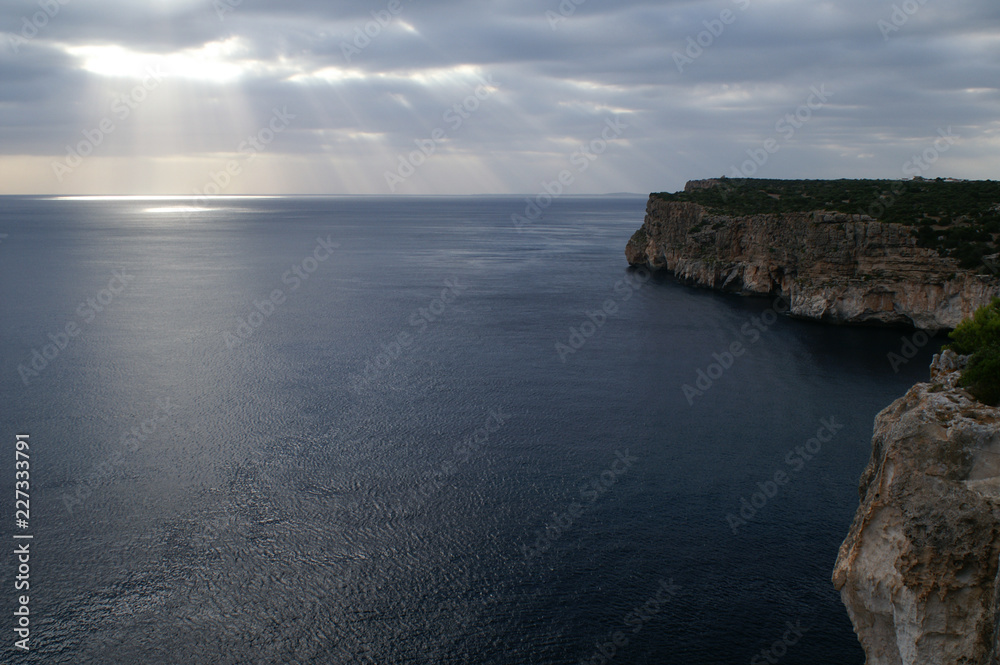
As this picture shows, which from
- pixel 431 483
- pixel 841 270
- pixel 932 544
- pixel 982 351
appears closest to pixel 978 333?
pixel 982 351

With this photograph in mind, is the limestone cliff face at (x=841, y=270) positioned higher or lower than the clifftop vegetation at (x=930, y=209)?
lower

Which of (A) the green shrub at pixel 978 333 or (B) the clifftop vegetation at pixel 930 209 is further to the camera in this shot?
(B) the clifftop vegetation at pixel 930 209

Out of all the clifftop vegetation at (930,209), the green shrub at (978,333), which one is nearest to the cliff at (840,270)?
the clifftop vegetation at (930,209)

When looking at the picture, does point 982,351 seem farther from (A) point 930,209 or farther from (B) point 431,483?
(A) point 930,209

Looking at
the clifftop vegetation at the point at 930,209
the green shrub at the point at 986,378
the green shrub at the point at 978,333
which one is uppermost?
the clifftop vegetation at the point at 930,209

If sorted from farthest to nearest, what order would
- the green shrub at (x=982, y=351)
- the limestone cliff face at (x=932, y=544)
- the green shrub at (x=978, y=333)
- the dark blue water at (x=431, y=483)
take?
the dark blue water at (x=431, y=483), the green shrub at (x=978, y=333), the green shrub at (x=982, y=351), the limestone cliff face at (x=932, y=544)

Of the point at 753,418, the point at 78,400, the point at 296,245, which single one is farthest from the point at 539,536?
the point at 296,245

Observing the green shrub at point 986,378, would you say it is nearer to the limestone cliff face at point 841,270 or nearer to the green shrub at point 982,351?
the green shrub at point 982,351
